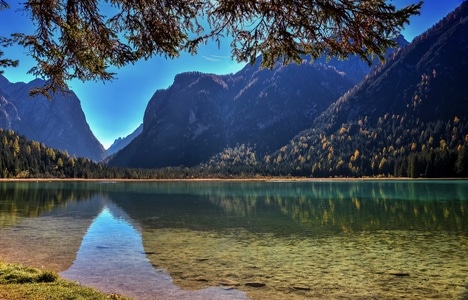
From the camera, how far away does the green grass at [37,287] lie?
12252mm

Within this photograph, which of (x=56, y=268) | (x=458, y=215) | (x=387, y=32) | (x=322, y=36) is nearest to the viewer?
(x=387, y=32)

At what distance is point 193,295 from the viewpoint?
52.5 ft

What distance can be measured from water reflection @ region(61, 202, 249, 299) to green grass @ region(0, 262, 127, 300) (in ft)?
8.06

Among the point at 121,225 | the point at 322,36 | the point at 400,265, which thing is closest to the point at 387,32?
the point at 322,36

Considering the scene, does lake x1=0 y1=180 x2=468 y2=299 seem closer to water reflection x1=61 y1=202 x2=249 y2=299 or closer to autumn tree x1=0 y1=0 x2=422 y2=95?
water reflection x1=61 y1=202 x2=249 y2=299

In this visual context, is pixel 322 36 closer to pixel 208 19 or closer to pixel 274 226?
pixel 208 19

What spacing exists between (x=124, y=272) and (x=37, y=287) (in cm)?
654

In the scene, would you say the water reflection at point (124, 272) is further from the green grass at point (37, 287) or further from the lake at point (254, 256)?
the green grass at point (37, 287)

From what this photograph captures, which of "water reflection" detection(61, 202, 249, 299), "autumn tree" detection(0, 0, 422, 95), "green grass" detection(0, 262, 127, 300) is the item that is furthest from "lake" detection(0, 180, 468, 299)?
"autumn tree" detection(0, 0, 422, 95)

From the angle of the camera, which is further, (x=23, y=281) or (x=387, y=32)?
(x=23, y=281)

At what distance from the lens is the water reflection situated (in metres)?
16.2

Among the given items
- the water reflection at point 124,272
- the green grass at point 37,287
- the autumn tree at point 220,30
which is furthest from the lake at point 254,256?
the autumn tree at point 220,30

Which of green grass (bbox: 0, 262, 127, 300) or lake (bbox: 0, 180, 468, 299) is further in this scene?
lake (bbox: 0, 180, 468, 299)

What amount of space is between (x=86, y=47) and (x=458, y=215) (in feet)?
147
